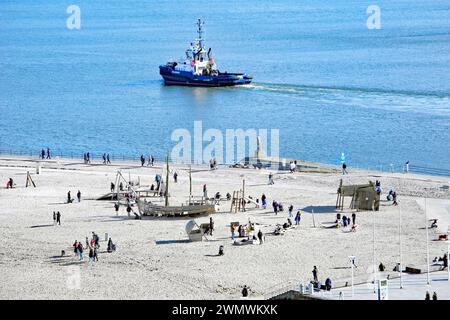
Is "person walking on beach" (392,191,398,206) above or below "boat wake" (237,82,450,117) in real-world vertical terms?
below

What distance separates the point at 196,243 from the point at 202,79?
6549 centimetres

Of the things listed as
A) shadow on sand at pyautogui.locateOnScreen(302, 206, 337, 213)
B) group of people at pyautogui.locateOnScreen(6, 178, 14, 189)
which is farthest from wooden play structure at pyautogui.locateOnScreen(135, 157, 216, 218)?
group of people at pyautogui.locateOnScreen(6, 178, 14, 189)

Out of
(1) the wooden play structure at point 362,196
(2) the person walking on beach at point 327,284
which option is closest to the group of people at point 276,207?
(1) the wooden play structure at point 362,196

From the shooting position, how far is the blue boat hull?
4486 inches

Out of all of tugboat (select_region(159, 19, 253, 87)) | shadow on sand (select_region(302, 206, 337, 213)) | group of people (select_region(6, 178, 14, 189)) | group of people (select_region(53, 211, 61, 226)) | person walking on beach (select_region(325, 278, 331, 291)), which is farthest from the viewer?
tugboat (select_region(159, 19, 253, 87))

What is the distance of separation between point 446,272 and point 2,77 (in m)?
97.9

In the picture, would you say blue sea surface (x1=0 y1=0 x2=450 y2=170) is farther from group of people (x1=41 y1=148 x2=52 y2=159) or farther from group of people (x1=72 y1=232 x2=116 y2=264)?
group of people (x1=72 y1=232 x2=116 y2=264)

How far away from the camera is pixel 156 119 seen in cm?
9850

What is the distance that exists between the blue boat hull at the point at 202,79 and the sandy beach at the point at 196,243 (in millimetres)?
47406

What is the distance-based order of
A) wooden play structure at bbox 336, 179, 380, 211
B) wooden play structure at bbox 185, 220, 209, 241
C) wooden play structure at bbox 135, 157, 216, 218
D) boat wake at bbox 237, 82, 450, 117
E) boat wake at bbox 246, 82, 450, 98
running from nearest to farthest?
wooden play structure at bbox 185, 220, 209, 241
wooden play structure at bbox 135, 157, 216, 218
wooden play structure at bbox 336, 179, 380, 211
boat wake at bbox 237, 82, 450, 117
boat wake at bbox 246, 82, 450, 98

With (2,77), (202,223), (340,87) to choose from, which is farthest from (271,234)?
(2,77)

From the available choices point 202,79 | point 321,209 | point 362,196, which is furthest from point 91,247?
point 202,79

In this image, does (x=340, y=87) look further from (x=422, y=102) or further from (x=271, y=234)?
(x=271, y=234)

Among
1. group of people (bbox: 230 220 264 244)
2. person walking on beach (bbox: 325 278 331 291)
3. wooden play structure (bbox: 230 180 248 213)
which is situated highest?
wooden play structure (bbox: 230 180 248 213)
